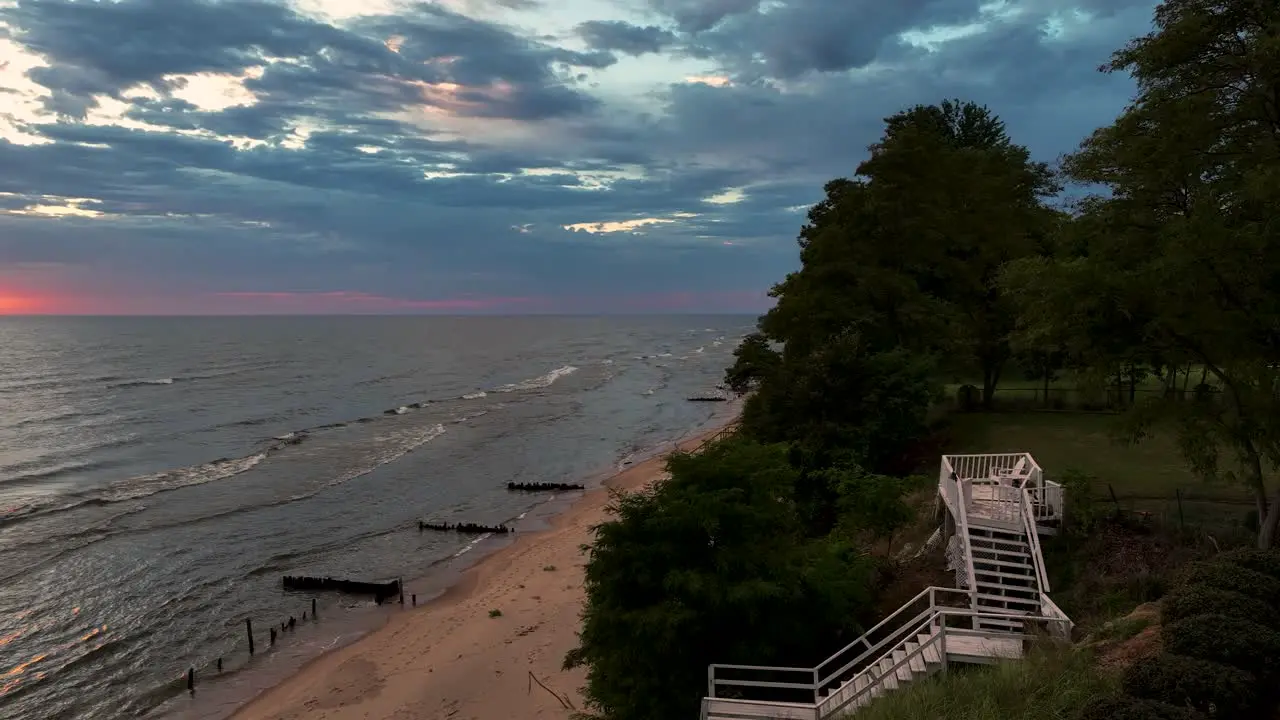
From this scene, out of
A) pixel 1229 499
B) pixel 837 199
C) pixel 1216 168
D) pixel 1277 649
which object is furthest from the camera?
pixel 837 199

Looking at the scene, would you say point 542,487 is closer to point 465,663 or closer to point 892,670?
point 465,663

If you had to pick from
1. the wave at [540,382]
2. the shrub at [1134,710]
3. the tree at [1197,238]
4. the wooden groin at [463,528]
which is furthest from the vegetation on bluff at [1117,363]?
the wave at [540,382]

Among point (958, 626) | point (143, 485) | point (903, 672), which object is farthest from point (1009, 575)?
point (143, 485)

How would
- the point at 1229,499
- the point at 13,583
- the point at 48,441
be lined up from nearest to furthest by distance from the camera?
the point at 1229,499
the point at 13,583
the point at 48,441

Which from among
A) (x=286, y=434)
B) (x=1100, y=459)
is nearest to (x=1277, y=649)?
(x=1100, y=459)

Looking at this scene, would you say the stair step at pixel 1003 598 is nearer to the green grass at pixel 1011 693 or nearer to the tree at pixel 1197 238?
the green grass at pixel 1011 693

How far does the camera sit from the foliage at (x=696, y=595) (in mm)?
13336

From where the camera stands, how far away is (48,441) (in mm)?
60781

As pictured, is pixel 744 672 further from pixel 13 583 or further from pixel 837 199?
pixel 13 583

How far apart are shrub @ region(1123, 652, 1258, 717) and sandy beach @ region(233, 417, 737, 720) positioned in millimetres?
13552

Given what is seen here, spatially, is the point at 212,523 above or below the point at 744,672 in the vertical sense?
below

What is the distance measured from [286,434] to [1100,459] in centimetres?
6032

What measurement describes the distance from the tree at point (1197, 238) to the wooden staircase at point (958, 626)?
3398mm

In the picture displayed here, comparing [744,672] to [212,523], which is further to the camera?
[212,523]
